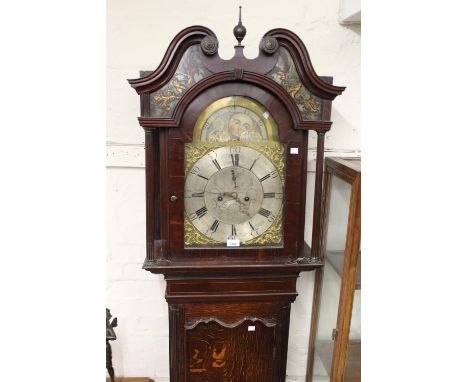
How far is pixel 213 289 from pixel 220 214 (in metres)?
0.24

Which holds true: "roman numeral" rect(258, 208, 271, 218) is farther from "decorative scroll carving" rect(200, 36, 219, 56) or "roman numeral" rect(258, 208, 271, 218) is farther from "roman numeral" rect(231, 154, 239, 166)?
"decorative scroll carving" rect(200, 36, 219, 56)

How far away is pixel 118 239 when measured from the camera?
149cm

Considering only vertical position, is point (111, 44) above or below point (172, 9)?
below

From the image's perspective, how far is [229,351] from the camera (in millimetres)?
1280

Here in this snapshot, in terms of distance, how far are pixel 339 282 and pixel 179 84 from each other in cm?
79

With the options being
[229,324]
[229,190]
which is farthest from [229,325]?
[229,190]

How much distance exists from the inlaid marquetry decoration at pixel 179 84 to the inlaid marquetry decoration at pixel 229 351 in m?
0.67

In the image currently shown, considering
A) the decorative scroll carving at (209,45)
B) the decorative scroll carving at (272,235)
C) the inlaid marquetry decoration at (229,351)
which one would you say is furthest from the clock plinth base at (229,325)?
the decorative scroll carving at (209,45)

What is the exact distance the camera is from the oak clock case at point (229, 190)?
1101mm

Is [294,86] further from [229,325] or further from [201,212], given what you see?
[229,325]

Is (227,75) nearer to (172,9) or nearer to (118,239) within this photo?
(172,9)

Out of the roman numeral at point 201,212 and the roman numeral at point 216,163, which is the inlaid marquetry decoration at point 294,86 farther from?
the roman numeral at point 201,212

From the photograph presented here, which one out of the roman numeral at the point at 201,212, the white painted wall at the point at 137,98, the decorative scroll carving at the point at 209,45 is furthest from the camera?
the white painted wall at the point at 137,98
